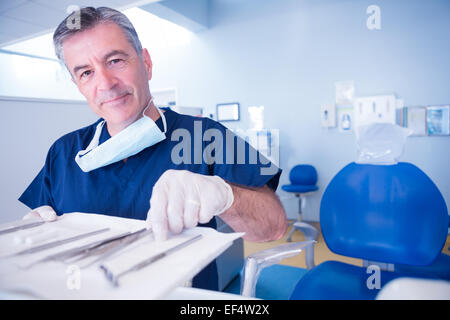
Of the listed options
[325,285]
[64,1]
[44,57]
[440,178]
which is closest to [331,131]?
[440,178]

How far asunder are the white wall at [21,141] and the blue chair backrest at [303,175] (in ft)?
8.13

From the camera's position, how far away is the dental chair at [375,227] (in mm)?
940

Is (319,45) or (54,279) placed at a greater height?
(319,45)

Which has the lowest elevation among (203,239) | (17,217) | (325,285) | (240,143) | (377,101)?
(325,285)

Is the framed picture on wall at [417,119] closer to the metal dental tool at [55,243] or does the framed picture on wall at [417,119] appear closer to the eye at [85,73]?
the eye at [85,73]

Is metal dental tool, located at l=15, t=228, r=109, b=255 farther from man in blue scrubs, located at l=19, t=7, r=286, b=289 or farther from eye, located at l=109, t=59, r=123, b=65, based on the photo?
eye, located at l=109, t=59, r=123, b=65

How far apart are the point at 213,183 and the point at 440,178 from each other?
10.0 feet

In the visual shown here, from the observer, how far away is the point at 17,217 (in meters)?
1.21

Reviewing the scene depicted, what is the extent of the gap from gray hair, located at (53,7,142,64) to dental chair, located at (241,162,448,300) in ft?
3.00

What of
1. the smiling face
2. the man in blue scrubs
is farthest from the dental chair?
the smiling face

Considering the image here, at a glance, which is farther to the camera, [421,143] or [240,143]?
[421,143]

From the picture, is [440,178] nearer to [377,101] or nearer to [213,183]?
[377,101]

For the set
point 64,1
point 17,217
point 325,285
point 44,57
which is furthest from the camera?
point 44,57

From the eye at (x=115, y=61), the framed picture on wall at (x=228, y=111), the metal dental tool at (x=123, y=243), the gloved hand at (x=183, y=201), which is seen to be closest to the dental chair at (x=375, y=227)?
the gloved hand at (x=183, y=201)
